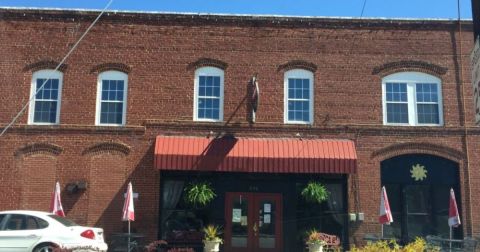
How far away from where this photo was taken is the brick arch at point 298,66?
1975cm

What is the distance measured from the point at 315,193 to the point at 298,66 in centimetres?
431

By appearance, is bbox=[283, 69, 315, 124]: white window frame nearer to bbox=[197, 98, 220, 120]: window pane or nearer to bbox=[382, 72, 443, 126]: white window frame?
bbox=[197, 98, 220, 120]: window pane

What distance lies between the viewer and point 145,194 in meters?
18.9

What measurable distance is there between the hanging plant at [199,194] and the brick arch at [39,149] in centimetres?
438

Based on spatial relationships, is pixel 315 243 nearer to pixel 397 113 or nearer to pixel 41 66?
pixel 397 113

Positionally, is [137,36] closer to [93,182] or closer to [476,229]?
[93,182]

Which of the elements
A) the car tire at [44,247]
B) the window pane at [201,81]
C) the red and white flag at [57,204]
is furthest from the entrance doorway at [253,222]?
the car tire at [44,247]

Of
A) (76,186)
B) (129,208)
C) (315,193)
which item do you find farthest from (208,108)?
(76,186)

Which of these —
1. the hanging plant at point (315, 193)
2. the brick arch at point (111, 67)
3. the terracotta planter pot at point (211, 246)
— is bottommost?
the terracotta planter pot at point (211, 246)

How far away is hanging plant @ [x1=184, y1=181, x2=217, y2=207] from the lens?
18.5m

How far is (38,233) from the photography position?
45.8 feet

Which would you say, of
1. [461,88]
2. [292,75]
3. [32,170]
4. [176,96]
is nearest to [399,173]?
[461,88]

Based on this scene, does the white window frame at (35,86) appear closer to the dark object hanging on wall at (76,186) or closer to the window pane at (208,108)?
the dark object hanging on wall at (76,186)

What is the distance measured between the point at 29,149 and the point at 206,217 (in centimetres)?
612
